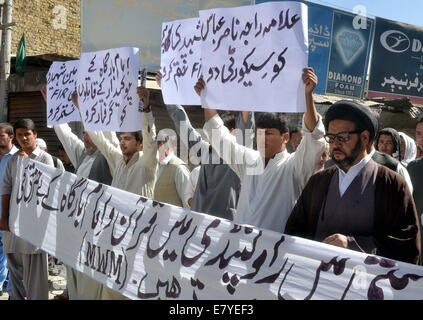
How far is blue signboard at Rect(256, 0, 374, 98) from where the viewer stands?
12.6 metres

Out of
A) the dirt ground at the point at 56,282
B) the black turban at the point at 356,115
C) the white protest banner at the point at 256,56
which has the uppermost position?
the white protest banner at the point at 256,56

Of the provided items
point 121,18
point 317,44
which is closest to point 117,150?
point 121,18

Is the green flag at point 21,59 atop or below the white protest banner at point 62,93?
atop

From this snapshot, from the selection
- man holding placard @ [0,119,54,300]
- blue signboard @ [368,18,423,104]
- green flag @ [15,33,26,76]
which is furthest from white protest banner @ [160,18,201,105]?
blue signboard @ [368,18,423,104]

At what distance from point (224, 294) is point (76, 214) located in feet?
5.45

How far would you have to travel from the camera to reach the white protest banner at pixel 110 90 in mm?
3887

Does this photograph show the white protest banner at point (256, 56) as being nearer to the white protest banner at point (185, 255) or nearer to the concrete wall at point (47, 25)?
the white protest banner at point (185, 255)

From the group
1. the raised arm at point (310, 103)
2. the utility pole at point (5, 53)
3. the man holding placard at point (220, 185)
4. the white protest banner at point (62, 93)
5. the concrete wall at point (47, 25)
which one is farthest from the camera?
the concrete wall at point (47, 25)

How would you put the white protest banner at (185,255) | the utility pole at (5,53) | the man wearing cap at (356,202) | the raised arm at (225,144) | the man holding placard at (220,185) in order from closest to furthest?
the white protest banner at (185,255)
the man wearing cap at (356,202)
the raised arm at (225,144)
the man holding placard at (220,185)
the utility pole at (5,53)

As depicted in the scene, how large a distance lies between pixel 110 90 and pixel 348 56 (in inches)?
414

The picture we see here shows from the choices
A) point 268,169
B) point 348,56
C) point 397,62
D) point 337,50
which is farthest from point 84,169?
point 397,62

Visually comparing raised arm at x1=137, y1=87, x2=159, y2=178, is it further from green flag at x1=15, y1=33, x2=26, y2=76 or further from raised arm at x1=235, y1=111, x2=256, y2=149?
green flag at x1=15, y1=33, x2=26, y2=76

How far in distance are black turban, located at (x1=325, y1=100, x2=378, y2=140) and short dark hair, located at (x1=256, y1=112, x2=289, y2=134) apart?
645 millimetres

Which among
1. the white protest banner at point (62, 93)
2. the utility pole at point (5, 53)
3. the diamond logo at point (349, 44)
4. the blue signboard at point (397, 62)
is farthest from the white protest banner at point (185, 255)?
the blue signboard at point (397, 62)
